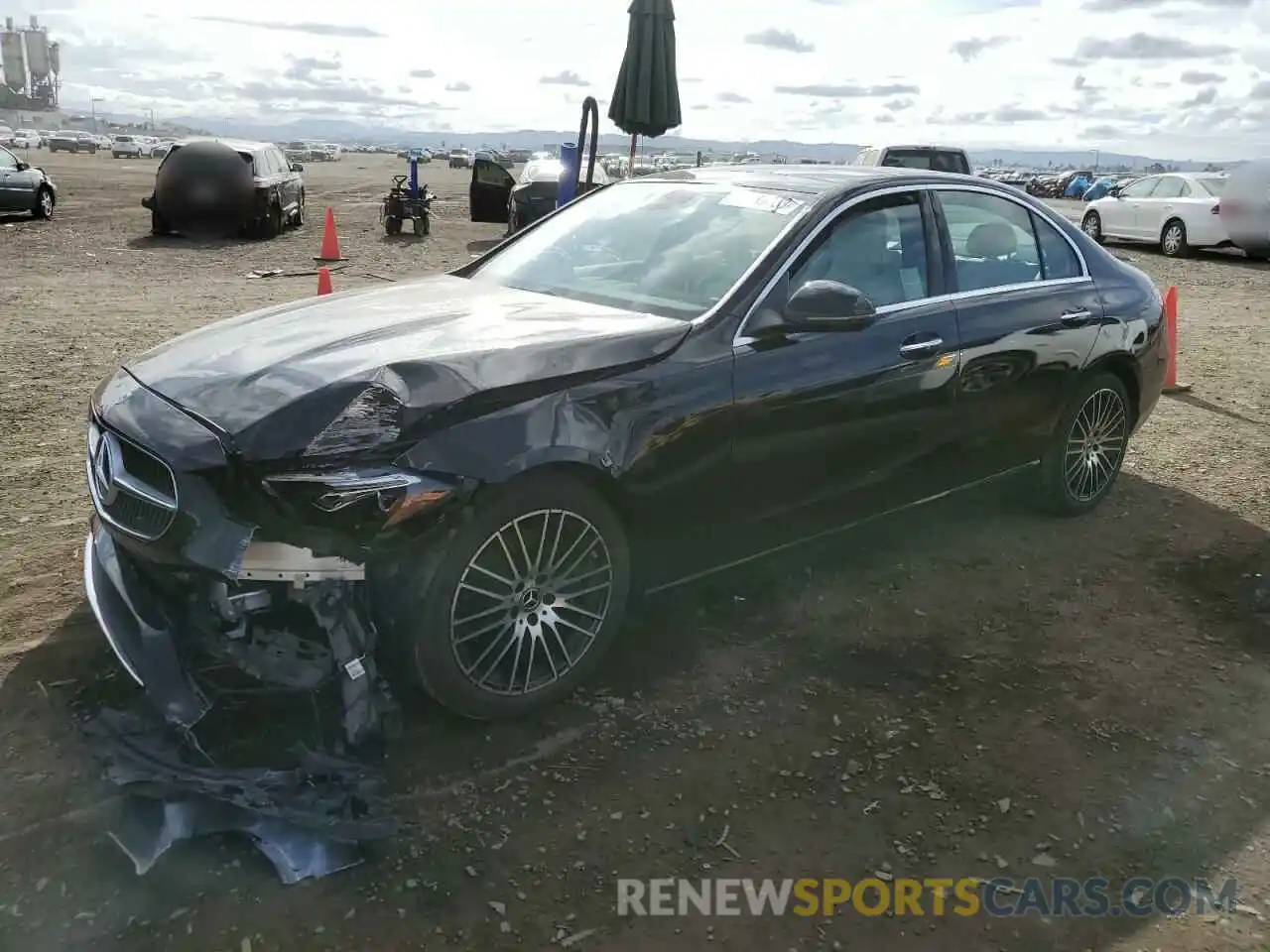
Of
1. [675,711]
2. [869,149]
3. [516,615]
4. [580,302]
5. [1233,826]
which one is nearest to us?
[1233,826]

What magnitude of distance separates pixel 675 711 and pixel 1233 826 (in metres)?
1.71

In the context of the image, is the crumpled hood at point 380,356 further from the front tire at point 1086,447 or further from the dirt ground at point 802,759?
the front tire at point 1086,447

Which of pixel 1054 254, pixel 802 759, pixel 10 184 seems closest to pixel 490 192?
pixel 10 184

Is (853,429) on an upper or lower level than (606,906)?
upper

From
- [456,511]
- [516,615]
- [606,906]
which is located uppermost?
[456,511]

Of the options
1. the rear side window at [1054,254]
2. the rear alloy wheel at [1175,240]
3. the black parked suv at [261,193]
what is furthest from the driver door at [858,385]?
the rear alloy wheel at [1175,240]

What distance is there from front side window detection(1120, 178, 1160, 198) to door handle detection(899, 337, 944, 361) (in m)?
19.2

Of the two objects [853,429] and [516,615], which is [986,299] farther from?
[516,615]

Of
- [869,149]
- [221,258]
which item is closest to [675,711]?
[221,258]

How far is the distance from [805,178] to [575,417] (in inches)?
71.8

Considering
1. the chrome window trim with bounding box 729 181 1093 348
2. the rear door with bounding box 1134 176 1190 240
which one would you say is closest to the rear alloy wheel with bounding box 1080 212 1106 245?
the rear door with bounding box 1134 176 1190 240

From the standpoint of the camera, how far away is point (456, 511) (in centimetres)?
304

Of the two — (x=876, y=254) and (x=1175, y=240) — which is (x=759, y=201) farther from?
(x=1175, y=240)

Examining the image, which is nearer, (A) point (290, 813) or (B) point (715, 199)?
(A) point (290, 813)
